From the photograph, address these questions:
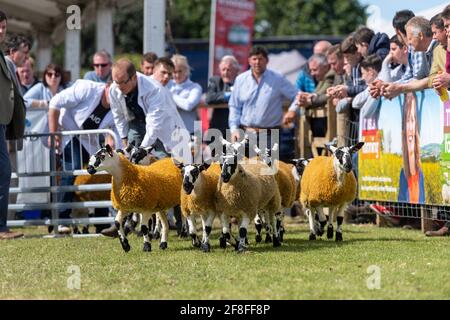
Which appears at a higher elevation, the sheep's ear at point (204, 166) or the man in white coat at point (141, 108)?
the man in white coat at point (141, 108)

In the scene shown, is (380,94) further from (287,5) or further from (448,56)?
(287,5)

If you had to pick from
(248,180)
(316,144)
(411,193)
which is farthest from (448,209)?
(316,144)

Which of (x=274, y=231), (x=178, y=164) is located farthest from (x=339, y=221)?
(x=178, y=164)

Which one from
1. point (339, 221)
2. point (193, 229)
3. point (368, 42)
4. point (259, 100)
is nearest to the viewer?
point (193, 229)

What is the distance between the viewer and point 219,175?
34.4 ft

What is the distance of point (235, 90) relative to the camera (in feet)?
48.8

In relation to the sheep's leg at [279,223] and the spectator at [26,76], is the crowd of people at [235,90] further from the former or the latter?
the sheep's leg at [279,223]

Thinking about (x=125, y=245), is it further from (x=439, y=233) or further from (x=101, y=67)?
(x=101, y=67)

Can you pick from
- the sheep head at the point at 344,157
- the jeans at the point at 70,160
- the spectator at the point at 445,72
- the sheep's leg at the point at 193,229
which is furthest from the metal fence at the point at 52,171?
the spectator at the point at 445,72

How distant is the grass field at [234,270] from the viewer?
23.8ft

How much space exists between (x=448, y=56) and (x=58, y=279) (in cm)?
500

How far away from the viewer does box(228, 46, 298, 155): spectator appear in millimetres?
14664

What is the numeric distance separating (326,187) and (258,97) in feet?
12.3
